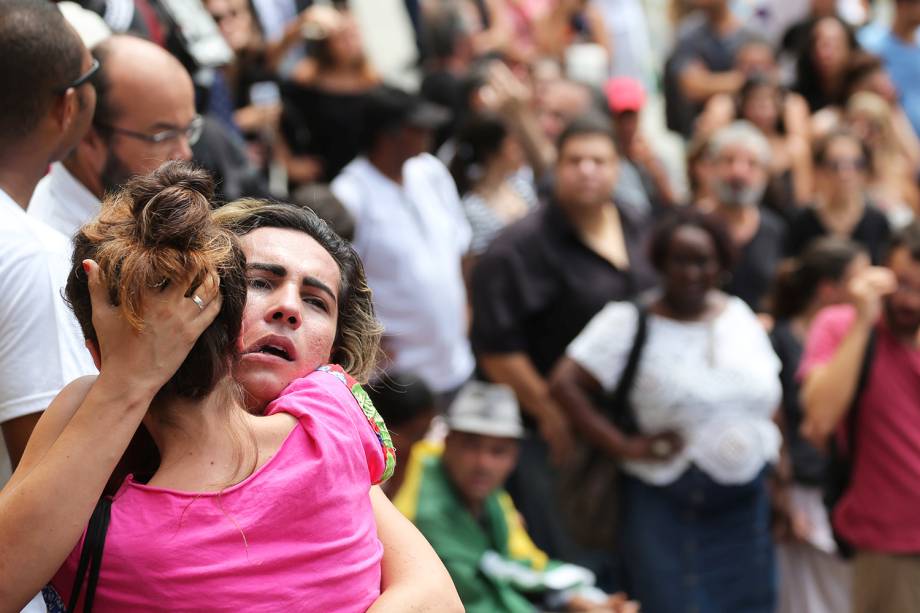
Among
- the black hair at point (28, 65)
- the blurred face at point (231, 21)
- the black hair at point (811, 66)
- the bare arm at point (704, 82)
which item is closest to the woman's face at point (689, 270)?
the blurred face at point (231, 21)

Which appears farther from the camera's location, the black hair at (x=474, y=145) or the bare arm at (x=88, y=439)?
the black hair at (x=474, y=145)

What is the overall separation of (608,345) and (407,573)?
10.7ft

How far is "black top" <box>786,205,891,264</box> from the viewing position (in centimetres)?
803

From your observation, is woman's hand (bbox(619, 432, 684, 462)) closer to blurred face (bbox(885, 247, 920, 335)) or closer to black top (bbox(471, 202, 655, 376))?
black top (bbox(471, 202, 655, 376))

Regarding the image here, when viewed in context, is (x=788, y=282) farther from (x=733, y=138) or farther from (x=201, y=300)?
(x=201, y=300)

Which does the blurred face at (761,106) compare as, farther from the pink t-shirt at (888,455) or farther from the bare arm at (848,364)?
the pink t-shirt at (888,455)

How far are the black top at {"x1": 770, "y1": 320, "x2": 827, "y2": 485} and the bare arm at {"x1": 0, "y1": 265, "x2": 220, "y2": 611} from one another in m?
4.76

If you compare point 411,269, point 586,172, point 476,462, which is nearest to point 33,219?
point 476,462

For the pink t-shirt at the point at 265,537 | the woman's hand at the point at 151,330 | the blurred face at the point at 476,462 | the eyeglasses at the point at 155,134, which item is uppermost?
the woman's hand at the point at 151,330

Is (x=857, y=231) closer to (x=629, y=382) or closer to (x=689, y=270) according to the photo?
(x=689, y=270)

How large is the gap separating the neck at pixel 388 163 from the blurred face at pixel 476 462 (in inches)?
78.7

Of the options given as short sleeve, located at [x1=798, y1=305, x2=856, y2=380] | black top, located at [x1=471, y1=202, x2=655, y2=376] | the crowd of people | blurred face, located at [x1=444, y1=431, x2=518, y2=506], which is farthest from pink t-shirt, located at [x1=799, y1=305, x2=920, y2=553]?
blurred face, located at [x1=444, y1=431, x2=518, y2=506]

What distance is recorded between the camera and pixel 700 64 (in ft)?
34.0

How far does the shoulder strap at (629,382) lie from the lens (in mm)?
5523
